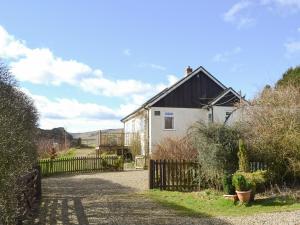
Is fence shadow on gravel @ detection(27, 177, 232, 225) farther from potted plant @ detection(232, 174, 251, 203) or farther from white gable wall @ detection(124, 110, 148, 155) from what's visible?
white gable wall @ detection(124, 110, 148, 155)

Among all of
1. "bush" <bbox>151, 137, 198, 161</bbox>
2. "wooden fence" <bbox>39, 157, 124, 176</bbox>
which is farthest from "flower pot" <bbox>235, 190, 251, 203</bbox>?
"wooden fence" <bbox>39, 157, 124, 176</bbox>

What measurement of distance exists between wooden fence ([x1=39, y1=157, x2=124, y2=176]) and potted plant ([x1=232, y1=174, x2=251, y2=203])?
16660mm

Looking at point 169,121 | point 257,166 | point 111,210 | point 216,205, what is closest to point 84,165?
point 169,121

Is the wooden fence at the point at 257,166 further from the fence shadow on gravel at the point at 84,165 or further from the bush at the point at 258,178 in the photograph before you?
the fence shadow on gravel at the point at 84,165

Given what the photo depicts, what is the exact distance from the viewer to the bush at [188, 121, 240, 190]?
16.1 meters

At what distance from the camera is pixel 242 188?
13625mm

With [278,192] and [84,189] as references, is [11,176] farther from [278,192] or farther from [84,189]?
[84,189]

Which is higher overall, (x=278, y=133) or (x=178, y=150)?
(x=278, y=133)

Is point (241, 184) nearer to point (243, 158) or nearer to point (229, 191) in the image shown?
point (229, 191)

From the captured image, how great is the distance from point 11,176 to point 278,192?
10.5 m

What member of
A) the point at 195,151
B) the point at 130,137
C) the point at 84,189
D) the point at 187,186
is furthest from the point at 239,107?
the point at 130,137

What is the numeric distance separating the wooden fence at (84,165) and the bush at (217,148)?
14.0 metres

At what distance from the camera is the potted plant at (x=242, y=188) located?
44.4 feet

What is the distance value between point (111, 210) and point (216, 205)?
3.36m
